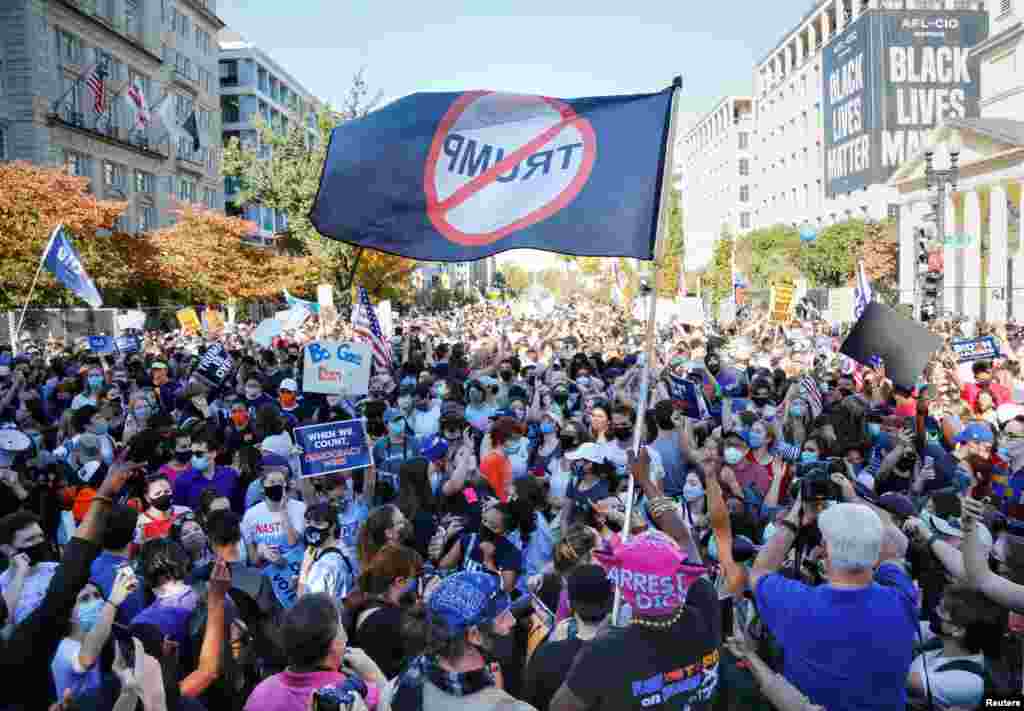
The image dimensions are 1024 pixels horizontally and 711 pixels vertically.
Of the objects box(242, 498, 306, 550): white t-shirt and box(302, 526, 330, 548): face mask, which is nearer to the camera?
box(302, 526, 330, 548): face mask


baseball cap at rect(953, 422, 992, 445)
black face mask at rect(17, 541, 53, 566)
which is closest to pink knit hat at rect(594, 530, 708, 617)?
black face mask at rect(17, 541, 53, 566)

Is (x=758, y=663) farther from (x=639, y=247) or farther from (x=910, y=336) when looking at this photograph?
(x=910, y=336)

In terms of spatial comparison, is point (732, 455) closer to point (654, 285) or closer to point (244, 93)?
point (654, 285)

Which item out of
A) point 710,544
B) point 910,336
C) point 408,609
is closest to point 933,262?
point 910,336

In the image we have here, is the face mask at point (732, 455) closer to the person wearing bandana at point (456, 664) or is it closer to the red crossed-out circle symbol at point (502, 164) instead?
the red crossed-out circle symbol at point (502, 164)

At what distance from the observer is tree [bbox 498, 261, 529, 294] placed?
162 metres

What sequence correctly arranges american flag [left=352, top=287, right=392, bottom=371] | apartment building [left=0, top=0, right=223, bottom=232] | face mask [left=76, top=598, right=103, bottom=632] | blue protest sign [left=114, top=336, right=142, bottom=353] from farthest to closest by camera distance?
apartment building [left=0, top=0, right=223, bottom=232], blue protest sign [left=114, top=336, right=142, bottom=353], american flag [left=352, top=287, right=392, bottom=371], face mask [left=76, top=598, right=103, bottom=632]

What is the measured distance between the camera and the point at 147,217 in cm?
5825

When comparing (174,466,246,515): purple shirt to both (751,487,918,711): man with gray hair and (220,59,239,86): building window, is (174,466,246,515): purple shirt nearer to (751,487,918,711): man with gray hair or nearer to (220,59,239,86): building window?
(751,487,918,711): man with gray hair

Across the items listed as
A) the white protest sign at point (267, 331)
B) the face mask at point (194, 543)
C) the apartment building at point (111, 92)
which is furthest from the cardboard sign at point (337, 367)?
the apartment building at point (111, 92)

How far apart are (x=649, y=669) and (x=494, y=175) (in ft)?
10.9

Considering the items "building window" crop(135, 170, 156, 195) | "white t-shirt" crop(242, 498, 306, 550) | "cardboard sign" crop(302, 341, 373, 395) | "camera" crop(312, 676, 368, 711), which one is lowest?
"white t-shirt" crop(242, 498, 306, 550)

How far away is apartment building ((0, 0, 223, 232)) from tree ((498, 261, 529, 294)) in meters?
92.2

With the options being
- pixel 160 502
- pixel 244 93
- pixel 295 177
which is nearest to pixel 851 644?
pixel 160 502
